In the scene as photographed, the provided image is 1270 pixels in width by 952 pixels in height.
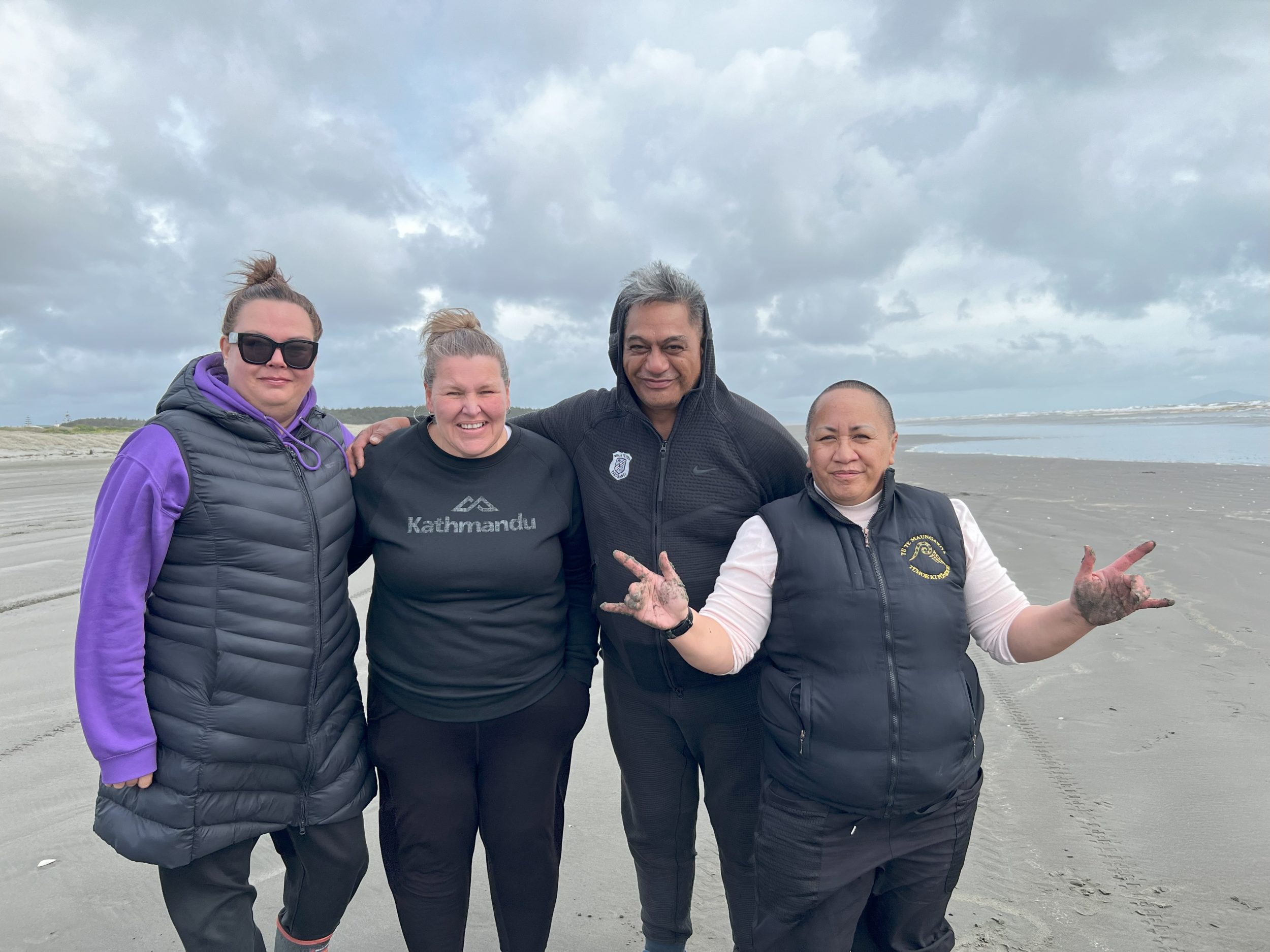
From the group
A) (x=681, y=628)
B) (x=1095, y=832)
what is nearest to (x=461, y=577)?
(x=681, y=628)

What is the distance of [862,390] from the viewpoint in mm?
2434

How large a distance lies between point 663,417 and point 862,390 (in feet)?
2.66

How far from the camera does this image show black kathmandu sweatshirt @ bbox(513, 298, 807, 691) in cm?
277

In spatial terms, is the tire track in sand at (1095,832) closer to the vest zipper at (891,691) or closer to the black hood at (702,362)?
the vest zipper at (891,691)

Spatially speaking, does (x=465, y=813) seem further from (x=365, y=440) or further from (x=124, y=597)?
(x=365, y=440)

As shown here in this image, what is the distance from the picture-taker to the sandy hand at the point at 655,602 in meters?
2.22

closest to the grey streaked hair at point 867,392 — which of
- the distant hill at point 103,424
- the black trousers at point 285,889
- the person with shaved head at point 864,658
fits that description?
the person with shaved head at point 864,658

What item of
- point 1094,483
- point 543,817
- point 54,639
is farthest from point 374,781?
point 1094,483

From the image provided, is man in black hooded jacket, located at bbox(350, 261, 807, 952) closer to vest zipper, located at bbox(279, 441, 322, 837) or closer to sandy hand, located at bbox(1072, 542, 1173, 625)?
vest zipper, located at bbox(279, 441, 322, 837)

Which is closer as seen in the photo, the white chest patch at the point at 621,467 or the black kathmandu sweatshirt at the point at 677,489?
the black kathmandu sweatshirt at the point at 677,489

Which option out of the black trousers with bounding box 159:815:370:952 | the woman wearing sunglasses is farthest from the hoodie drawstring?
the black trousers with bounding box 159:815:370:952

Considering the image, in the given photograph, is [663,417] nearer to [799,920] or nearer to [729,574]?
[729,574]

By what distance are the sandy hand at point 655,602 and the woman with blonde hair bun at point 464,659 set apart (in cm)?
57

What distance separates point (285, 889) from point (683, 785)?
149 cm
